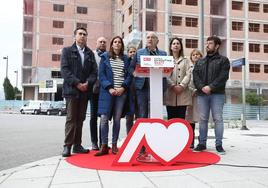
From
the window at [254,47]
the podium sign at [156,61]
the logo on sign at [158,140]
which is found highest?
A: the window at [254,47]

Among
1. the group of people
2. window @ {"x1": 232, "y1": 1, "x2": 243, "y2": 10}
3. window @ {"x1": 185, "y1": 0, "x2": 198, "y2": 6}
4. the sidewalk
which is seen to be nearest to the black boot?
the group of people

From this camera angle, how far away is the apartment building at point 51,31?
4606 cm

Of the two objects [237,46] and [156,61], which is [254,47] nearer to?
[237,46]

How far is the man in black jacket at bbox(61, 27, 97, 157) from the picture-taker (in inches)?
231

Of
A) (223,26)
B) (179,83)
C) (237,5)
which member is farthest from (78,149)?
(237,5)

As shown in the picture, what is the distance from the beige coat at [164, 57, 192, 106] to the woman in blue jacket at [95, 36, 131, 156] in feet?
2.66

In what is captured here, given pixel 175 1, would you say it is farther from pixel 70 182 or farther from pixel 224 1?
pixel 70 182

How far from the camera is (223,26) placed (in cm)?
4156

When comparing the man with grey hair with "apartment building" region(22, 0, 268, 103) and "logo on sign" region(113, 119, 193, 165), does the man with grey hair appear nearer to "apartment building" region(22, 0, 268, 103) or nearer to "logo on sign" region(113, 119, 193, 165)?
"logo on sign" region(113, 119, 193, 165)

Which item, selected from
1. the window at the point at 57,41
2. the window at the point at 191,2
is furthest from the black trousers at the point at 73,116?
the window at the point at 57,41

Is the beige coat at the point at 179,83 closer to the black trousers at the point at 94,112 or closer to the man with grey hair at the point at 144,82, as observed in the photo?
the man with grey hair at the point at 144,82

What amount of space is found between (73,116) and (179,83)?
1891 mm

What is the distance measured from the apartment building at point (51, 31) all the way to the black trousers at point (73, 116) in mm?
39064

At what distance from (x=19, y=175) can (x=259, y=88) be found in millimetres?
39017
